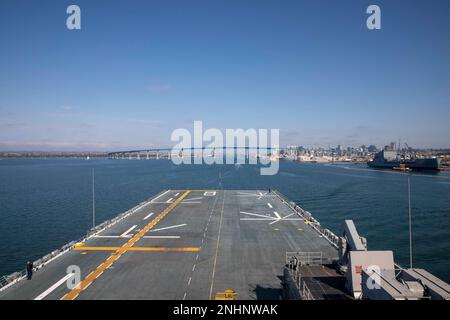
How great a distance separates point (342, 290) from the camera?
17094mm

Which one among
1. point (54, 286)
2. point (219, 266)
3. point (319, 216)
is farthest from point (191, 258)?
point (319, 216)

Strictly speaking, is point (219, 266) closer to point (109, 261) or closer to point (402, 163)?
point (109, 261)

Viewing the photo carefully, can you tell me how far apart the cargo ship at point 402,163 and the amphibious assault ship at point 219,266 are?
14708cm

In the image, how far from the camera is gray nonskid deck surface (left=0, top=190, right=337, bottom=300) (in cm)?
2052

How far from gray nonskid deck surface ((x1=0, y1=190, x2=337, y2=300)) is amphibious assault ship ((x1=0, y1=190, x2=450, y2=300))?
7cm

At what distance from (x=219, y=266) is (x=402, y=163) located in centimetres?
17311

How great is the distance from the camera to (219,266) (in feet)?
81.1

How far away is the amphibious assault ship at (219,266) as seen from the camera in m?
16.1

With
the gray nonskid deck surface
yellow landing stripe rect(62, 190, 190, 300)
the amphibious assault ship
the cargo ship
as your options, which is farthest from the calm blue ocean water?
the cargo ship

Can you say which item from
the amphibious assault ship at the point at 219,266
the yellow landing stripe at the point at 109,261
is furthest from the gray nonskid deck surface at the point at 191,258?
the yellow landing stripe at the point at 109,261

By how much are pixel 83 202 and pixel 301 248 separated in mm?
58253

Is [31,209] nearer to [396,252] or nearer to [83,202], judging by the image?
[83,202]

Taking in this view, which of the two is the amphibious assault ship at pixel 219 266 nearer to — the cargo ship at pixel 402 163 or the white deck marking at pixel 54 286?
the white deck marking at pixel 54 286
